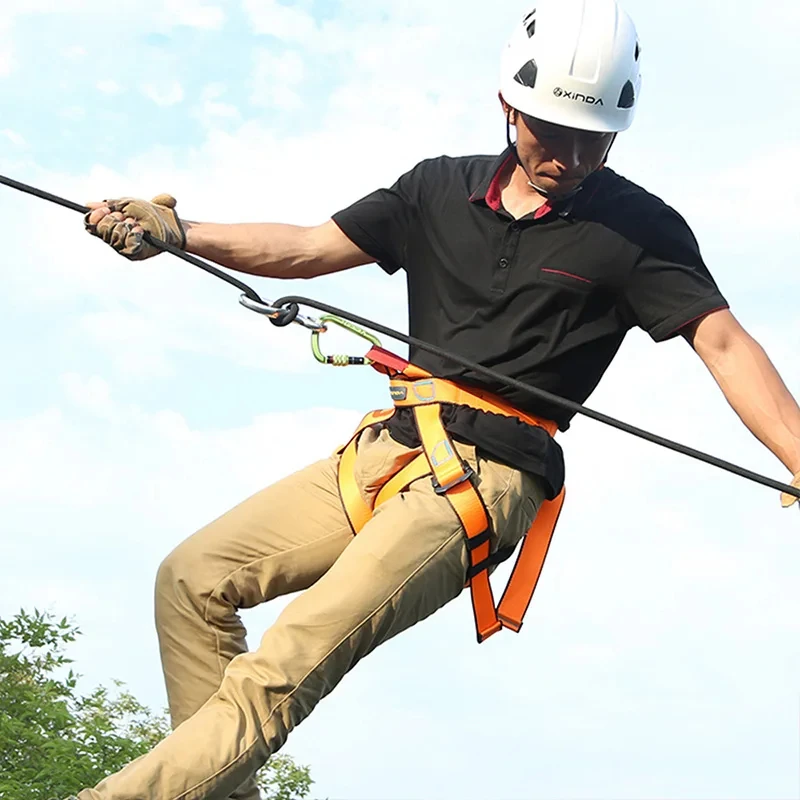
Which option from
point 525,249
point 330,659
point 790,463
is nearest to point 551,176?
point 525,249

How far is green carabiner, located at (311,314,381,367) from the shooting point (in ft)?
15.9

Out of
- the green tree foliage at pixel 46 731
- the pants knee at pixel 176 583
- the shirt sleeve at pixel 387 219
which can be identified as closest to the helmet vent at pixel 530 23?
the shirt sleeve at pixel 387 219

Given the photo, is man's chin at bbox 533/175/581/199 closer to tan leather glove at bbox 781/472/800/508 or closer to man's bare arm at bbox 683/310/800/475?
man's bare arm at bbox 683/310/800/475

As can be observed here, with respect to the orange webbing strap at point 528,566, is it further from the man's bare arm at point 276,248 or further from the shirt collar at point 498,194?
the man's bare arm at point 276,248

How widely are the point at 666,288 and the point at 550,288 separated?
41cm

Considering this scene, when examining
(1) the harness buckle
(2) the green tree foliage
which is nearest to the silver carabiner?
(1) the harness buckle

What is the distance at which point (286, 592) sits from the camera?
196 inches

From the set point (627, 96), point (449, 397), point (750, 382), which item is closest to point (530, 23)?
point (627, 96)

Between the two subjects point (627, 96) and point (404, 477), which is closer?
point (404, 477)

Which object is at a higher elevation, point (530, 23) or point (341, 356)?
point (530, 23)

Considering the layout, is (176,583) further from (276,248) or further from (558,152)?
(558,152)

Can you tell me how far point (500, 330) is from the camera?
4824 mm

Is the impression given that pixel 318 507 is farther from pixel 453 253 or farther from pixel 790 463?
pixel 790 463

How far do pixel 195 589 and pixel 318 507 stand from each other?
50 centimetres
